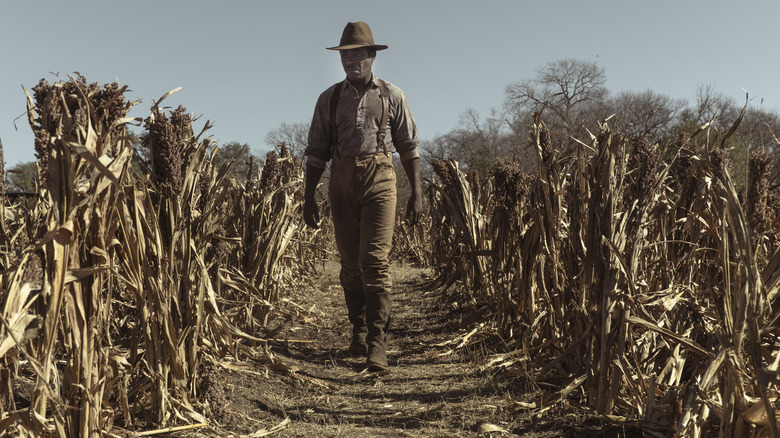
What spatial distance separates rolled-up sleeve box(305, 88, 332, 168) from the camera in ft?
15.4

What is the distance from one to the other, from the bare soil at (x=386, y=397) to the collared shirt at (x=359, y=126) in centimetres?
148

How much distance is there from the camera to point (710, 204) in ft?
8.79

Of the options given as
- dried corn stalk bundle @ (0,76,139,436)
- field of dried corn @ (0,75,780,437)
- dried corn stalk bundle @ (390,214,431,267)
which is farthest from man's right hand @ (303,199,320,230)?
dried corn stalk bundle @ (390,214,431,267)

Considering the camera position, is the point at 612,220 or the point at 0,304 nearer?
the point at 0,304

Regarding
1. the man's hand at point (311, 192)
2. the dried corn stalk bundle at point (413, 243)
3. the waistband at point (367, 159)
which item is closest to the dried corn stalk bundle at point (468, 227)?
the waistband at point (367, 159)

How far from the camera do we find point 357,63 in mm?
4461

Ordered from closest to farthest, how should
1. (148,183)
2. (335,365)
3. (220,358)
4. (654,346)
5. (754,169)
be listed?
(754,169) < (148,183) < (654,346) < (220,358) < (335,365)

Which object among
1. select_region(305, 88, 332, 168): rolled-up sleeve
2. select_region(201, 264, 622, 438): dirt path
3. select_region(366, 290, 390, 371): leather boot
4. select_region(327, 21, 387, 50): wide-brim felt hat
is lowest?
select_region(201, 264, 622, 438): dirt path

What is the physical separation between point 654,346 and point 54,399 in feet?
8.08

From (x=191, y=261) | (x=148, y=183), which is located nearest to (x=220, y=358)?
(x=191, y=261)

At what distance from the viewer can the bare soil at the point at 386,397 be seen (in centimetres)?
291

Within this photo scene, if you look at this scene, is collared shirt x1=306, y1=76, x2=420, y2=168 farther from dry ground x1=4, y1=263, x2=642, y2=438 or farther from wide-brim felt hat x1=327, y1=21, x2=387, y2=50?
dry ground x1=4, y1=263, x2=642, y2=438

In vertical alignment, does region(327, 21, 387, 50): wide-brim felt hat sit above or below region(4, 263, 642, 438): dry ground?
above

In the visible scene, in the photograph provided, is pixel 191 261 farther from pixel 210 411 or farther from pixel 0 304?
pixel 0 304
